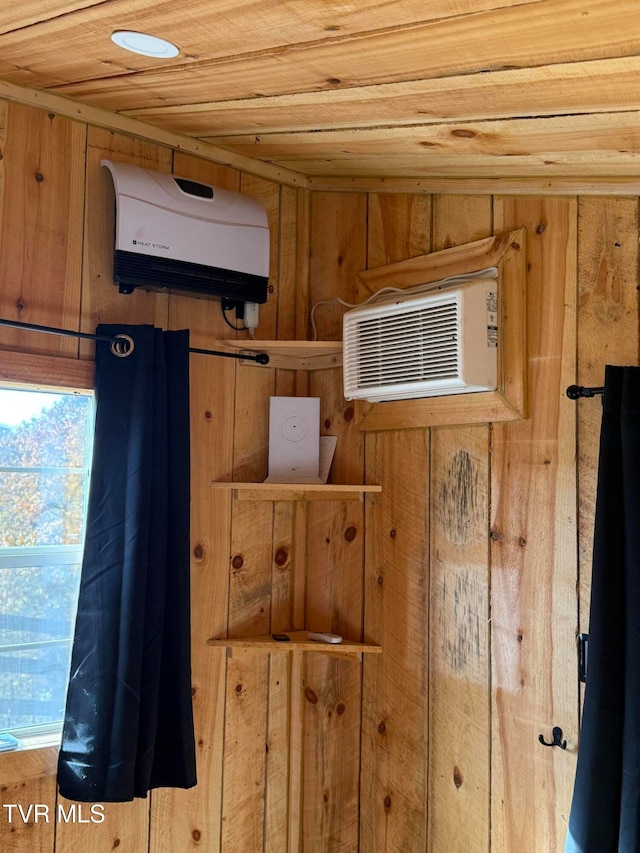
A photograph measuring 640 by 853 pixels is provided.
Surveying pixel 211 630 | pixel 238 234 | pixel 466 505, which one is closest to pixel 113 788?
pixel 211 630

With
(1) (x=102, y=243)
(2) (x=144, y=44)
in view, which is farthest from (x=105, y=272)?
(2) (x=144, y=44)

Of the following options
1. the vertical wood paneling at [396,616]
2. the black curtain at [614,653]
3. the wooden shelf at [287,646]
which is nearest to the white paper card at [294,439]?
the vertical wood paneling at [396,616]

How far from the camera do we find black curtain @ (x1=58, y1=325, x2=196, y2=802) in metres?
1.84

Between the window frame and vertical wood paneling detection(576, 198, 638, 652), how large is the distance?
3.96 feet

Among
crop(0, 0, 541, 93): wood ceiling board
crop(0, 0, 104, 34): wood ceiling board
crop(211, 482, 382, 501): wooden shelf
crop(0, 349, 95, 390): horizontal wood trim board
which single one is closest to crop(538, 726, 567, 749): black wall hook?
crop(211, 482, 382, 501): wooden shelf

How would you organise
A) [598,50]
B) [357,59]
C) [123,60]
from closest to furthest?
[598,50], [357,59], [123,60]

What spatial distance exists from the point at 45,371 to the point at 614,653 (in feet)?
4.70

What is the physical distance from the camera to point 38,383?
1.87 m

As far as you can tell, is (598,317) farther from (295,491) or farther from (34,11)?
(34,11)

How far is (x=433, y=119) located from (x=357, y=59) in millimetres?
313

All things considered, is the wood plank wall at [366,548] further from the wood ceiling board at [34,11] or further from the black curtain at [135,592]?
the wood ceiling board at [34,11]

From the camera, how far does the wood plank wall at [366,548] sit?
6.12 ft

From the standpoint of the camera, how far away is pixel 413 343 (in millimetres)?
1974

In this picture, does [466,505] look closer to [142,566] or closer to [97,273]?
[142,566]
